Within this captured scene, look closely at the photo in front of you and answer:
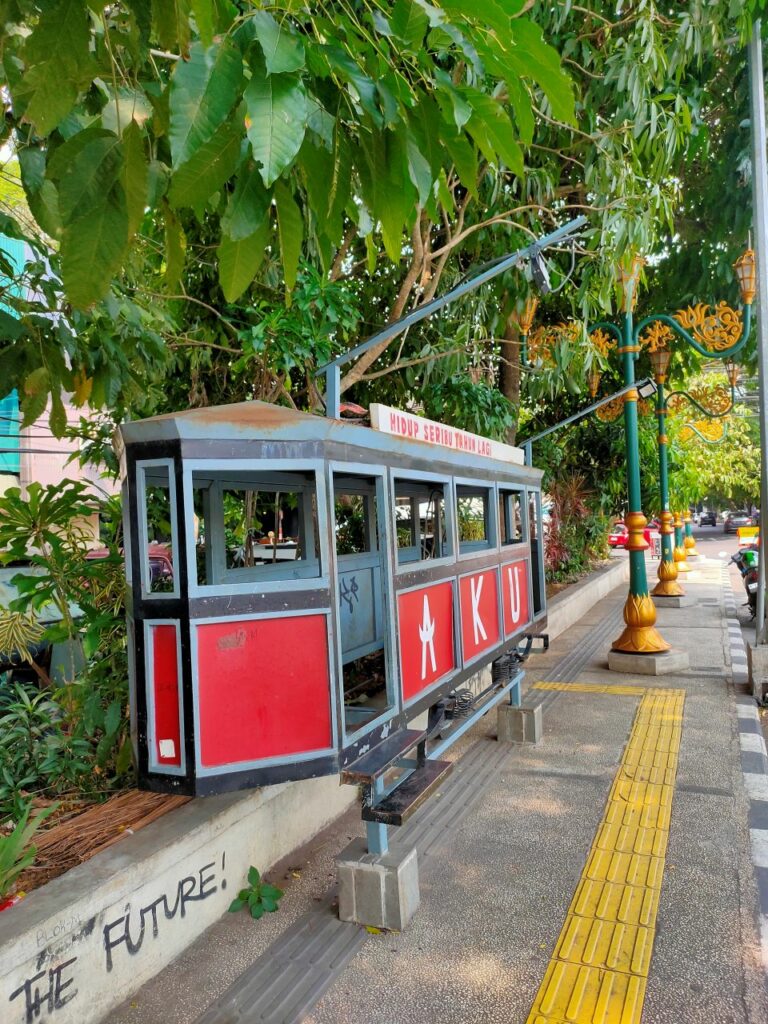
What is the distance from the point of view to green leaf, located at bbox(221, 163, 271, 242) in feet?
4.63

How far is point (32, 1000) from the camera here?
241 cm

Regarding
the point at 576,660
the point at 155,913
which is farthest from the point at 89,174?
the point at 576,660

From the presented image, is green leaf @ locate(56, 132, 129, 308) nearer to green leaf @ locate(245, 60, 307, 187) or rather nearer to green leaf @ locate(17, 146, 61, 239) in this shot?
green leaf @ locate(245, 60, 307, 187)

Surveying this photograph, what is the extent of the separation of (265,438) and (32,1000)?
2.10 metres

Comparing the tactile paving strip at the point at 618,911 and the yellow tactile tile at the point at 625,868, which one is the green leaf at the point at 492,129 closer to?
the tactile paving strip at the point at 618,911

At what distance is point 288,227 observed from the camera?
1492 millimetres

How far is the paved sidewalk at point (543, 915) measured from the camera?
280 centimetres

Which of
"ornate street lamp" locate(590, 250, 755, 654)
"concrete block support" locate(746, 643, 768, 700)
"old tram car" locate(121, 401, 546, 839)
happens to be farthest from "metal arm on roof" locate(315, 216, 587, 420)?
"concrete block support" locate(746, 643, 768, 700)

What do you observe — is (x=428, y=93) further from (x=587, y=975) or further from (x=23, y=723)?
(x=23, y=723)

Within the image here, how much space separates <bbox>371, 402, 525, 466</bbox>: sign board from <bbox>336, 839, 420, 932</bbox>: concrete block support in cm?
200

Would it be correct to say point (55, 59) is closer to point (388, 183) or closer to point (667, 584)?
point (388, 183)

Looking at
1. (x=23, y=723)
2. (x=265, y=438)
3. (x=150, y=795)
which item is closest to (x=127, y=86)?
(x=265, y=438)

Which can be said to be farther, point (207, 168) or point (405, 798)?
point (405, 798)

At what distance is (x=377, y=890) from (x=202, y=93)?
3.17 metres
